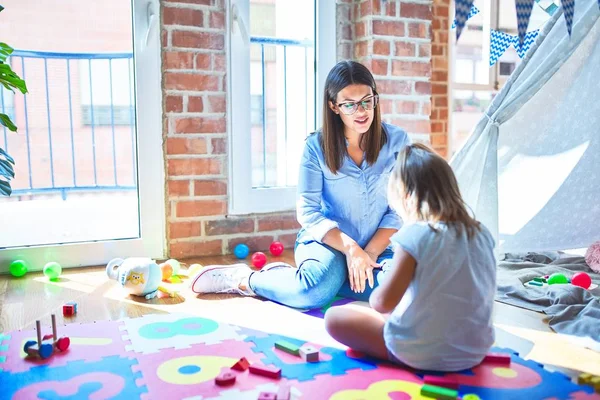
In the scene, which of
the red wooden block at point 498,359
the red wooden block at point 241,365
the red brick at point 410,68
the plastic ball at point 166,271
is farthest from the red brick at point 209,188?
the red wooden block at point 498,359

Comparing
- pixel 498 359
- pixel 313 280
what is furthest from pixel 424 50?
pixel 498 359

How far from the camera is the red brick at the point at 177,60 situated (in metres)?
2.63

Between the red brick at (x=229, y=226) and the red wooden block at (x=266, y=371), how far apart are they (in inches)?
56.2

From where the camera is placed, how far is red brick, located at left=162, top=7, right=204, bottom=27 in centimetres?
262

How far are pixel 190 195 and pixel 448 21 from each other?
6.78ft

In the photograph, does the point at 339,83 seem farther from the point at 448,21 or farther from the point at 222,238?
the point at 448,21

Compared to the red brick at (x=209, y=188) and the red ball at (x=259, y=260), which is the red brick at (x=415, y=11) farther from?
the red ball at (x=259, y=260)

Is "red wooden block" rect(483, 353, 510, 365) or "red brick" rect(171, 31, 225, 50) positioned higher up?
"red brick" rect(171, 31, 225, 50)

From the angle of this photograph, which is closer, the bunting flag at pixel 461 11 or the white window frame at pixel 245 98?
the bunting flag at pixel 461 11

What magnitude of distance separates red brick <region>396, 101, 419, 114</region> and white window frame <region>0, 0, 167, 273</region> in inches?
45.1

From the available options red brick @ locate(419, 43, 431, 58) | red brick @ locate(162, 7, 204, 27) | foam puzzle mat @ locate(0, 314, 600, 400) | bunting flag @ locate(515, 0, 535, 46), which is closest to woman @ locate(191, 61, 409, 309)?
foam puzzle mat @ locate(0, 314, 600, 400)

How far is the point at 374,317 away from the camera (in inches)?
59.5

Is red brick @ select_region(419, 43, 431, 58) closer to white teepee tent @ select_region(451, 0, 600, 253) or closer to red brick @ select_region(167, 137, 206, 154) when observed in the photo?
white teepee tent @ select_region(451, 0, 600, 253)

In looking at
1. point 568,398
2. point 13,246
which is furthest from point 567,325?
point 13,246
